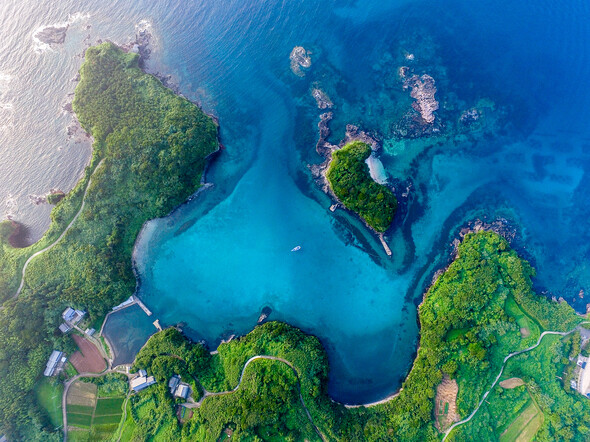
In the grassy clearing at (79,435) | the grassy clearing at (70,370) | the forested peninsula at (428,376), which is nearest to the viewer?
the forested peninsula at (428,376)

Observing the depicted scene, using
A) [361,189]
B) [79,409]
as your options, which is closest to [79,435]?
[79,409]

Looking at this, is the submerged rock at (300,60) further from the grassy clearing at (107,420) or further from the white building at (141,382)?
the grassy clearing at (107,420)

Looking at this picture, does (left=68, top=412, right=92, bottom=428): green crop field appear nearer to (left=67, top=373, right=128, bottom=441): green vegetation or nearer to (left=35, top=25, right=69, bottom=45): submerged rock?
→ (left=67, top=373, right=128, bottom=441): green vegetation

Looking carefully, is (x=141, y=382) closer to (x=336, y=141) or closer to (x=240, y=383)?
(x=240, y=383)

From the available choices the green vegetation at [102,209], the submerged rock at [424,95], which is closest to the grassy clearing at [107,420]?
the green vegetation at [102,209]

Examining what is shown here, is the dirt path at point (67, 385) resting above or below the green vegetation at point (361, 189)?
below

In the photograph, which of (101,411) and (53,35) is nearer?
(101,411)
